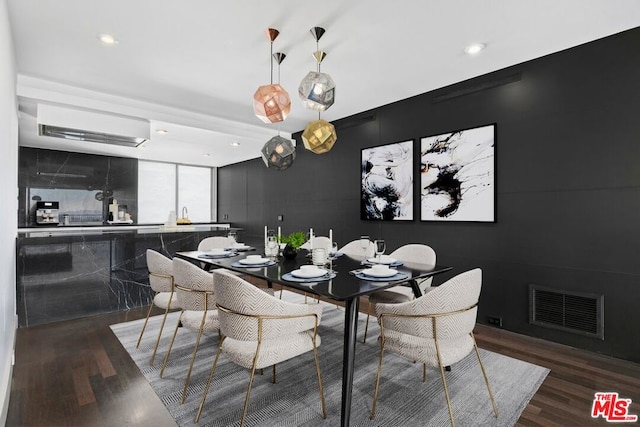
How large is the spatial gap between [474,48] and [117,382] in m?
3.67

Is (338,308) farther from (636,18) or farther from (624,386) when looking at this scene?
(636,18)

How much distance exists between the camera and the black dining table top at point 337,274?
169 cm

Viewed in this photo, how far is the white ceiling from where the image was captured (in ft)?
7.41

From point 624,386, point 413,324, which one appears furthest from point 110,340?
point 624,386

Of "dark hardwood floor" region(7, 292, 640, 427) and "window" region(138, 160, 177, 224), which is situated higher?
"window" region(138, 160, 177, 224)

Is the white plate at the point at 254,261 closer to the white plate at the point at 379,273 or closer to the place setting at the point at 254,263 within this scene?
the place setting at the point at 254,263

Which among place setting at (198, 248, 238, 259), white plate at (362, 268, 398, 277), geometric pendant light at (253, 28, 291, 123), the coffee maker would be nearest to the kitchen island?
place setting at (198, 248, 238, 259)

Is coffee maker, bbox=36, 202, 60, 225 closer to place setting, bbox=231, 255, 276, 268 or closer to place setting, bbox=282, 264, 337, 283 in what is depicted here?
place setting, bbox=231, 255, 276, 268

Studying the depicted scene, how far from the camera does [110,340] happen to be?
9.62ft

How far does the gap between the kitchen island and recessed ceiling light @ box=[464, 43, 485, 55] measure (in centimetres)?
367

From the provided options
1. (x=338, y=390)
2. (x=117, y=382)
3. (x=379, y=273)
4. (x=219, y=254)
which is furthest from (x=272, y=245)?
(x=117, y=382)

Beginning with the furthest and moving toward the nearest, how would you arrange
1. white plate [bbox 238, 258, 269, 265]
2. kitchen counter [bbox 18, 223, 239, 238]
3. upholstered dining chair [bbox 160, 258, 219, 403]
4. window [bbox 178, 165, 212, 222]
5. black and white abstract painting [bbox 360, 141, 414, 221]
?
window [bbox 178, 165, 212, 222], black and white abstract painting [bbox 360, 141, 414, 221], kitchen counter [bbox 18, 223, 239, 238], white plate [bbox 238, 258, 269, 265], upholstered dining chair [bbox 160, 258, 219, 403]

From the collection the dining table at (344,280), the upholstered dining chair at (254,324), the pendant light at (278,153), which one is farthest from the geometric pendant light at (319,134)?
the upholstered dining chair at (254,324)

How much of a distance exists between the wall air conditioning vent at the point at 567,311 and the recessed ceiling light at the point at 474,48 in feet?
6.90
